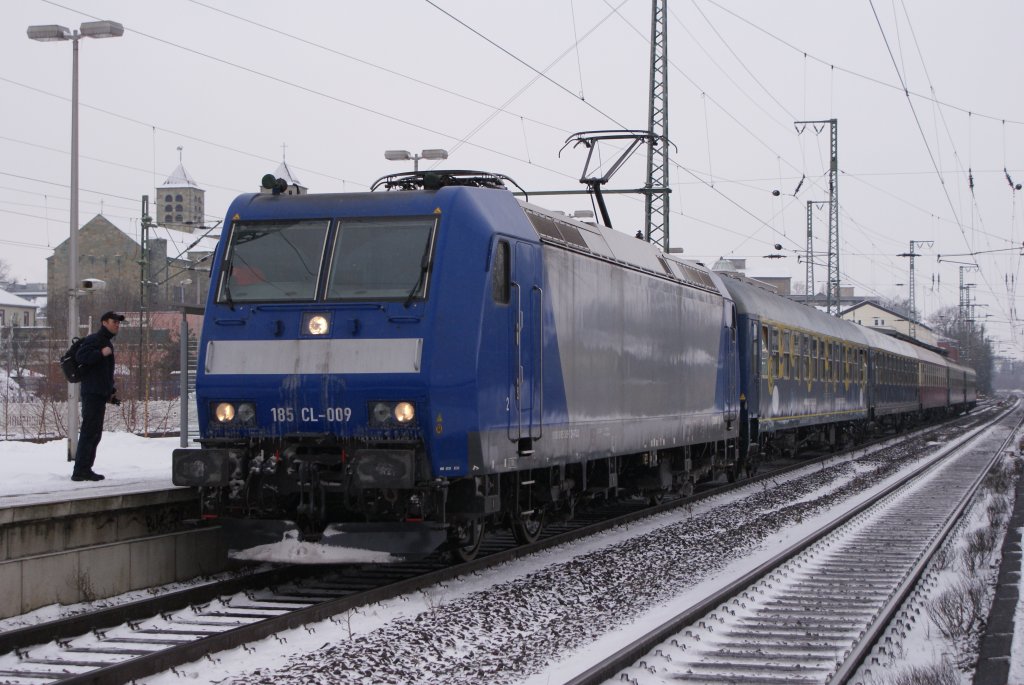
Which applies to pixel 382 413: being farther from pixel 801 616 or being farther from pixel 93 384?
pixel 93 384

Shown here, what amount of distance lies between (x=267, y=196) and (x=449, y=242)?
2019 millimetres

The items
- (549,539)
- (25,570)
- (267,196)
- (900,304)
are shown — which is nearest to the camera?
(25,570)

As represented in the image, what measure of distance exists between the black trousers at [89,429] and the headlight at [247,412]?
250 cm

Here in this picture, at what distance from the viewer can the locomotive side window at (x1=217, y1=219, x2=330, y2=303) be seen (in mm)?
10320

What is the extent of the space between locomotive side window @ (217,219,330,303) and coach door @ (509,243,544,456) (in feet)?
5.91

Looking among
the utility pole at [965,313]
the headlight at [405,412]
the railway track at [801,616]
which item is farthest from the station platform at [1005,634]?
the utility pole at [965,313]

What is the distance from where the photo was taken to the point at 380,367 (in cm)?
973

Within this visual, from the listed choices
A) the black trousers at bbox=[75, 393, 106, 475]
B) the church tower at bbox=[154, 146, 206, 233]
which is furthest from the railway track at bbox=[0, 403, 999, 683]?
the church tower at bbox=[154, 146, 206, 233]

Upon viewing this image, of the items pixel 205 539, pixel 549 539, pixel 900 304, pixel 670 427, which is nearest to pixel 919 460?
pixel 670 427

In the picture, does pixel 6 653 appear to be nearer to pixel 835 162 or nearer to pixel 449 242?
pixel 449 242

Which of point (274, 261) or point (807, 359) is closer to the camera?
point (274, 261)

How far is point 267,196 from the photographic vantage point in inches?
430

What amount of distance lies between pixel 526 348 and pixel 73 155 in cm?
832

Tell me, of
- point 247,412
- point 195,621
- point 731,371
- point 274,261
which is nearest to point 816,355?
point 731,371
